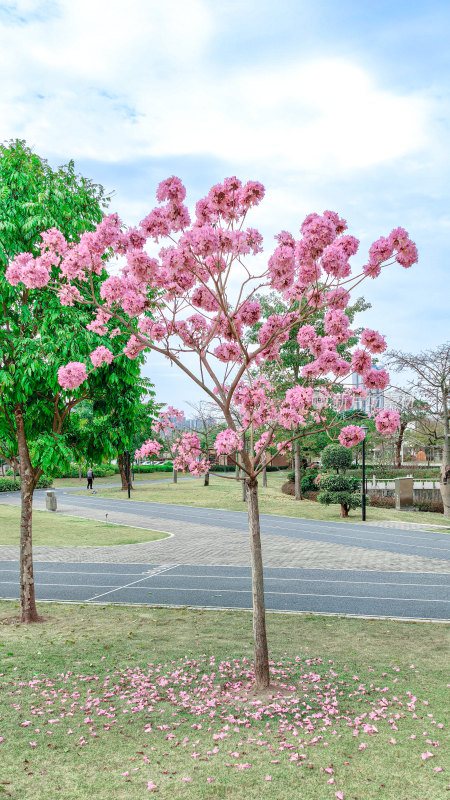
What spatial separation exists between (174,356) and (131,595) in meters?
7.10

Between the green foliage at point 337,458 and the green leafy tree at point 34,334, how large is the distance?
70.4 ft

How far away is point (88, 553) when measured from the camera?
62.1 feet

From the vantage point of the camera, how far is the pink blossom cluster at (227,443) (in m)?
6.45

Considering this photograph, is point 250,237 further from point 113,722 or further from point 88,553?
point 88,553

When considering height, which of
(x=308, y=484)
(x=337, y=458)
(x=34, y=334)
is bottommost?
(x=308, y=484)

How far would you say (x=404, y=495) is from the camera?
33.7m

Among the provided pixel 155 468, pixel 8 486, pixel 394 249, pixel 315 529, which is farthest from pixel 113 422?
pixel 155 468

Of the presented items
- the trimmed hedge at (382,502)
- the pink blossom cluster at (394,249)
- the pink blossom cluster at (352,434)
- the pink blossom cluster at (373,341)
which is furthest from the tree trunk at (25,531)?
the trimmed hedge at (382,502)

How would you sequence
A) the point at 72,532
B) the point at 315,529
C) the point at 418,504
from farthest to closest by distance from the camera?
1. the point at 418,504
2. the point at 315,529
3. the point at 72,532

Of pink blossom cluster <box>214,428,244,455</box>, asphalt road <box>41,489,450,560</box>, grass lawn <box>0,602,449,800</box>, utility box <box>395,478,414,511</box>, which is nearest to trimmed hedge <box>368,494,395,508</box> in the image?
utility box <box>395,478,414,511</box>

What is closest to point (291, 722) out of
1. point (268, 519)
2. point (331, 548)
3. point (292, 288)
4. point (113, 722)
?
point (113, 722)

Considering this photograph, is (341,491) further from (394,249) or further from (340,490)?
(394,249)

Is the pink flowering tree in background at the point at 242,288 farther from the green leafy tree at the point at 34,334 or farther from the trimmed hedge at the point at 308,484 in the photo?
the trimmed hedge at the point at 308,484

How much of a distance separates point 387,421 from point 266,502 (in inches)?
1211
